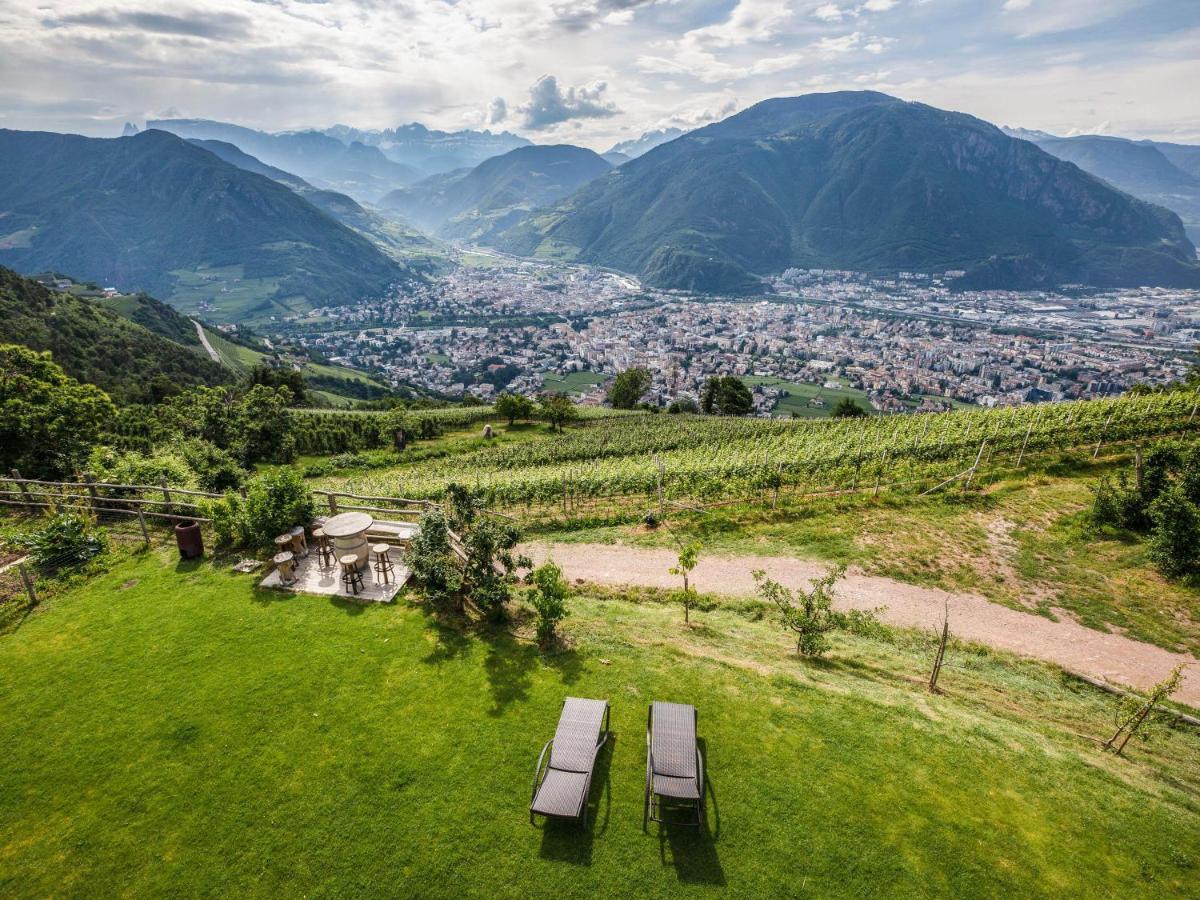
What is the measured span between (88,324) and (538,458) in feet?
332

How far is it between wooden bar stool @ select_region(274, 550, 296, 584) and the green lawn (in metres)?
0.73

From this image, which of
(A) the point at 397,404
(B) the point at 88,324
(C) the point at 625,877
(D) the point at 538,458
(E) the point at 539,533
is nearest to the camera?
(C) the point at 625,877

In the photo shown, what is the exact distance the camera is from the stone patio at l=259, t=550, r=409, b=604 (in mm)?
12211

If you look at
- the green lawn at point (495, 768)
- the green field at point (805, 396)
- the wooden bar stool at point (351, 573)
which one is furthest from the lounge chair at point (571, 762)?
the green field at point (805, 396)

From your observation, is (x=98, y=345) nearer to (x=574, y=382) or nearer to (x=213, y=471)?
(x=574, y=382)

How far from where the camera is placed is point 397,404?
82062 mm

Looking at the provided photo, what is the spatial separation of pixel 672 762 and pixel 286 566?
1005 centimetres

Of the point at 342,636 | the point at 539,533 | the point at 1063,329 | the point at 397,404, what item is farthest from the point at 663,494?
the point at 1063,329

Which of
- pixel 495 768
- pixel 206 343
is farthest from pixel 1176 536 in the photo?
pixel 206 343

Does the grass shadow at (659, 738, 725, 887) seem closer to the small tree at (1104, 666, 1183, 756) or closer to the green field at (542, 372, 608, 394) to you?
the small tree at (1104, 666, 1183, 756)

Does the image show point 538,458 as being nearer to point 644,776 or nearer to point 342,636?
point 342,636

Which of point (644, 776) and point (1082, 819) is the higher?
point (644, 776)

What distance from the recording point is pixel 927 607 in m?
15.0

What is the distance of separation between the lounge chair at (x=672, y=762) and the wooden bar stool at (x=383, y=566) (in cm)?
749
